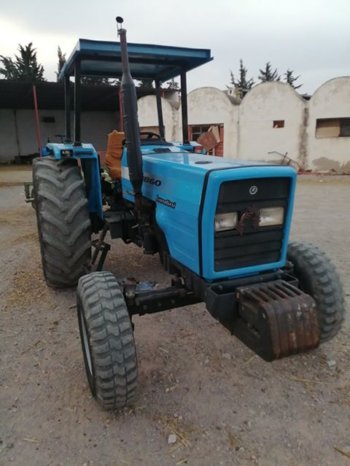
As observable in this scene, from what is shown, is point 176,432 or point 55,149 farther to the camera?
point 55,149

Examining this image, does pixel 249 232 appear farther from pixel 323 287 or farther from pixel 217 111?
pixel 217 111

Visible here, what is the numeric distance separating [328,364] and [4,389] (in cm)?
227

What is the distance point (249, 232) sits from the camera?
2.41 meters

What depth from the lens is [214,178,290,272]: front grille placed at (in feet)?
7.38

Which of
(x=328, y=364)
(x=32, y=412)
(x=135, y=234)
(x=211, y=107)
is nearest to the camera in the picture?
(x=32, y=412)

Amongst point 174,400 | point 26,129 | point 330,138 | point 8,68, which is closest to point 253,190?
point 174,400

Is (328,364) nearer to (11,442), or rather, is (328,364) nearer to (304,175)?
(11,442)

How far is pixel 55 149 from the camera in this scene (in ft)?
12.7

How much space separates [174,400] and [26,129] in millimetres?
26290

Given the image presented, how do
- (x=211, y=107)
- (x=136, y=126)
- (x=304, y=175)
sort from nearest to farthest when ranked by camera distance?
(x=136, y=126) < (x=304, y=175) < (x=211, y=107)

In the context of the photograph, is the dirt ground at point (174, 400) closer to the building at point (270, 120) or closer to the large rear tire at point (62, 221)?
the large rear tire at point (62, 221)

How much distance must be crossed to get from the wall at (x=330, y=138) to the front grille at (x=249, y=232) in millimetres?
15565

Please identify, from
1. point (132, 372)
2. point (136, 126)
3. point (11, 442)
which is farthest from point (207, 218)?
point (11, 442)

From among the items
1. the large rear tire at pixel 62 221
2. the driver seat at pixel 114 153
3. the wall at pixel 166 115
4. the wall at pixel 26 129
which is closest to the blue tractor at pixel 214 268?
the large rear tire at pixel 62 221
